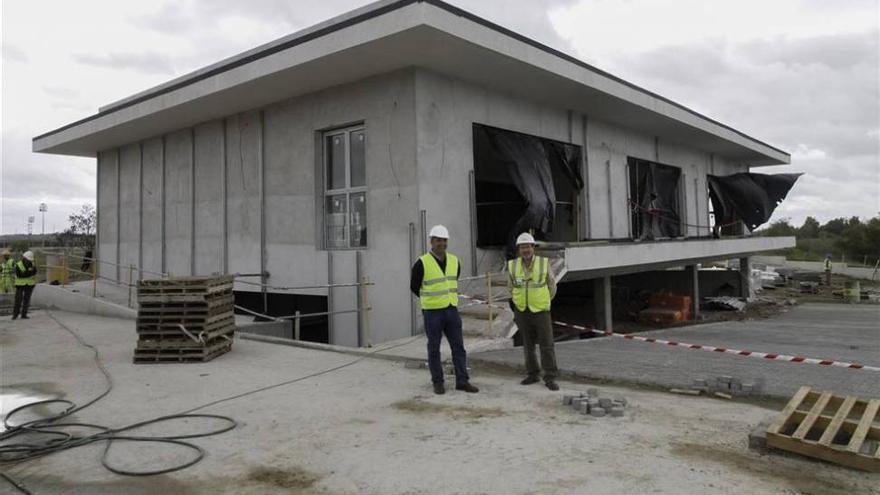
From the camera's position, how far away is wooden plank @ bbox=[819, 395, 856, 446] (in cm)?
444

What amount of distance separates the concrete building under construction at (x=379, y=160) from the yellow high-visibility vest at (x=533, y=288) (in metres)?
4.29

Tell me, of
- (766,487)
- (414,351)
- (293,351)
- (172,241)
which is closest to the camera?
(766,487)

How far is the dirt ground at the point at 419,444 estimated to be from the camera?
13.3 ft

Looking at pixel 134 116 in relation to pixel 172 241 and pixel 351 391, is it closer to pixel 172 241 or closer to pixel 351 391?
pixel 172 241

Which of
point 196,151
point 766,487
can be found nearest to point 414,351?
point 766,487

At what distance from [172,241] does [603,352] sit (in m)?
13.1

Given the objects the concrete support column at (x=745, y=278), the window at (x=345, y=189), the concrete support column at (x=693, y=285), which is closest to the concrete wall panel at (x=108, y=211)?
the window at (x=345, y=189)

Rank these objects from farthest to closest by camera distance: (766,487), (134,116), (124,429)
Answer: (134,116) < (124,429) < (766,487)

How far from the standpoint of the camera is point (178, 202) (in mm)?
16594

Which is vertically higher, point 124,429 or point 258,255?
point 258,255

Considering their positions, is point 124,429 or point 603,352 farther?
point 603,352

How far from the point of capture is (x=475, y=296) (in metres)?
11.4

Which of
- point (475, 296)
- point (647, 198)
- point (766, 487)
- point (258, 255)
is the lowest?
point (766, 487)

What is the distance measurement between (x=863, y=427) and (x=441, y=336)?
157 inches
